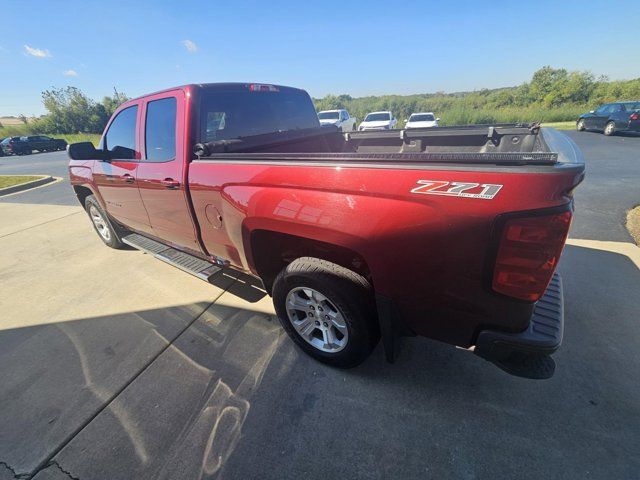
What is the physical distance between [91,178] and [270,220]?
3.42 meters

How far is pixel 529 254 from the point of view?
128 centimetres

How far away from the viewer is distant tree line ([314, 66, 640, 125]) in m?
25.2

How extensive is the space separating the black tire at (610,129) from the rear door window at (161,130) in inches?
749

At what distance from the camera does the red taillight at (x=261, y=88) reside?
3150 mm

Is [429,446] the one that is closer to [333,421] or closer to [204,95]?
[333,421]

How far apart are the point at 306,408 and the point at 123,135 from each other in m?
3.53

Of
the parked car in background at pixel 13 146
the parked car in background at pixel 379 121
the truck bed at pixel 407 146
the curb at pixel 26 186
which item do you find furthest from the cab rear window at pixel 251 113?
the parked car in background at pixel 13 146

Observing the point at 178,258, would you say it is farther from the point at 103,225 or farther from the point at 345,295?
the point at 103,225

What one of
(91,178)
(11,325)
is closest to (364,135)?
(91,178)

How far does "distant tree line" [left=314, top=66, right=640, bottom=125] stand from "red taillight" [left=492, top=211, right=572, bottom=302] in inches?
1013

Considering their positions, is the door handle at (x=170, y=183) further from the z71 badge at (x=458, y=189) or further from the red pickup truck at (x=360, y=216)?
the z71 badge at (x=458, y=189)

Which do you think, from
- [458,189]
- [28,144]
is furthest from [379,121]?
[28,144]

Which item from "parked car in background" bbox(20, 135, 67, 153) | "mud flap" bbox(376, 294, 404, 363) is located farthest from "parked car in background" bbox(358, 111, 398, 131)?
"parked car in background" bbox(20, 135, 67, 153)

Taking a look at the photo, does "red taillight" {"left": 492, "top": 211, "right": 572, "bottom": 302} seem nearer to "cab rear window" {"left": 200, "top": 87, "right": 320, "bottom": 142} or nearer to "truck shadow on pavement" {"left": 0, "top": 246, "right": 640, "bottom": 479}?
"truck shadow on pavement" {"left": 0, "top": 246, "right": 640, "bottom": 479}
